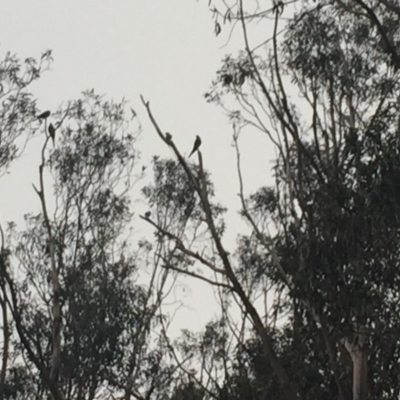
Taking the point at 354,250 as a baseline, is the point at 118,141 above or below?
above

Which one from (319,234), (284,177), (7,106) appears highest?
(7,106)

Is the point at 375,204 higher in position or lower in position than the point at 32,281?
lower

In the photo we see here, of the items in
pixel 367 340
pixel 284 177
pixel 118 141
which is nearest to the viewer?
pixel 367 340

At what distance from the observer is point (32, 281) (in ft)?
42.8

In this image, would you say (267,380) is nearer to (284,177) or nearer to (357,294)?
(357,294)

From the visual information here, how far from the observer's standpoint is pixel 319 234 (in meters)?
6.50

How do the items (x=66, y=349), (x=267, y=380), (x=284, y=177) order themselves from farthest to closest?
1. (x=66, y=349)
2. (x=284, y=177)
3. (x=267, y=380)

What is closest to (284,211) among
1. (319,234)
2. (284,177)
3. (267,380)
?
(284,177)

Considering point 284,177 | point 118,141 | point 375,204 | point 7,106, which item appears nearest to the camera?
point 375,204

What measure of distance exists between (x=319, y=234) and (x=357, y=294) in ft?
1.73

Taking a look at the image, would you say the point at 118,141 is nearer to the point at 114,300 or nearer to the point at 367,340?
the point at 114,300

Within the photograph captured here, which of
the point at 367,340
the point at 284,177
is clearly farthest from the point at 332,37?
the point at 367,340

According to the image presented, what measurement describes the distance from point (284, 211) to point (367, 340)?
3249 mm

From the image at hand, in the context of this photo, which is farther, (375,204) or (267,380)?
(267,380)
